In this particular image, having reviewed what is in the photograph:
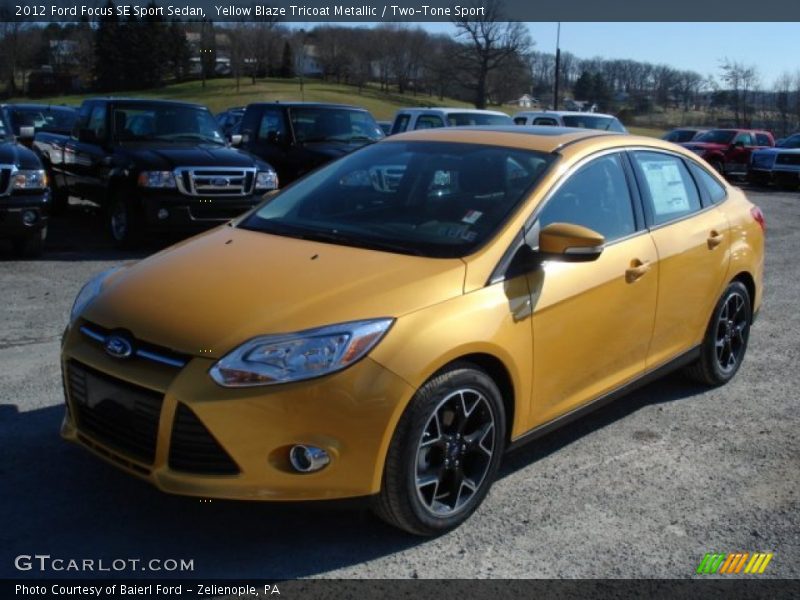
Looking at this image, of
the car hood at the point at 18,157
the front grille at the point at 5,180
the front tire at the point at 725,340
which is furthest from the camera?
the car hood at the point at 18,157

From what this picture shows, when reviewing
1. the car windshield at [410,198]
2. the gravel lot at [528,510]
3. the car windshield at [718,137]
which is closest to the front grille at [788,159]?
the car windshield at [718,137]

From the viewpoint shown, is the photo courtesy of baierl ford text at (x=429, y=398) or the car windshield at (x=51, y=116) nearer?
the photo courtesy of baierl ford text at (x=429, y=398)

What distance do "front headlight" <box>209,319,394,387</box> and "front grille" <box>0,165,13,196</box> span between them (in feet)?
22.2

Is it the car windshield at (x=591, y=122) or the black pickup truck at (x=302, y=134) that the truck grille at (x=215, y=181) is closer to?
the black pickup truck at (x=302, y=134)

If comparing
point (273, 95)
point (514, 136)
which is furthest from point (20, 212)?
point (273, 95)

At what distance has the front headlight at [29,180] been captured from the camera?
8828 millimetres

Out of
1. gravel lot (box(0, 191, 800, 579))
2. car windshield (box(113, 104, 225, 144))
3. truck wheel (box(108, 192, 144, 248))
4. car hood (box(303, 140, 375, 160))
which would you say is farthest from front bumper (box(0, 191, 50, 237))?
car hood (box(303, 140, 375, 160))

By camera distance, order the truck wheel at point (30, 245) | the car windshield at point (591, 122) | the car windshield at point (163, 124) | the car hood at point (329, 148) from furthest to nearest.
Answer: the car windshield at point (591, 122), the car hood at point (329, 148), the car windshield at point (163, 124), the truck wheel at point (30, 245)

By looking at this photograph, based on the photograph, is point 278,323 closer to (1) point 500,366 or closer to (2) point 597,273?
(1) point 500,366

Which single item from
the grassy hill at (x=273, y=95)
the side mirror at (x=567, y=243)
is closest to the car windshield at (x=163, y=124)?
the side mirror at (x=567, y=243)

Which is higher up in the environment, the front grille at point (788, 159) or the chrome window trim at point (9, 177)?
the front grille at point (788, 159)

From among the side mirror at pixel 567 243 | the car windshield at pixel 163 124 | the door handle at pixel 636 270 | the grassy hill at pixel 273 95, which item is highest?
the grassy hill at pixel 273 95

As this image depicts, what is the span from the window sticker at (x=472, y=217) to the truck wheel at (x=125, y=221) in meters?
6.71

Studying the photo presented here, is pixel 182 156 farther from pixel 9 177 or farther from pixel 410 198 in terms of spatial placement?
pixel 410 198
